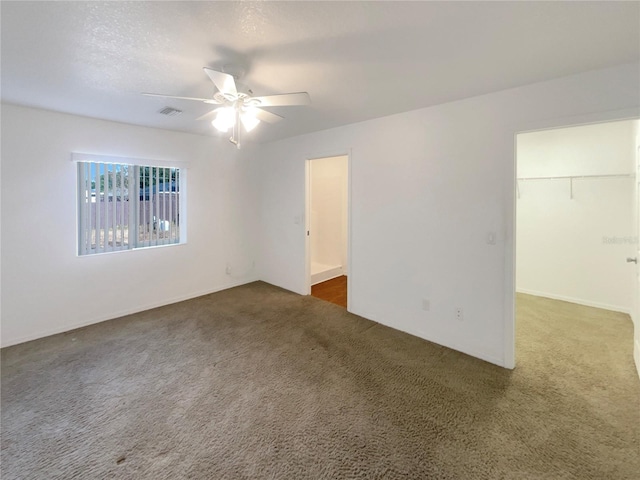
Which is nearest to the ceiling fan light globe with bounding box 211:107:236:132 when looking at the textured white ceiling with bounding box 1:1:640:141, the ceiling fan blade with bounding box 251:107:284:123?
the ceiling fan blade with bounding box 251:107:284:123

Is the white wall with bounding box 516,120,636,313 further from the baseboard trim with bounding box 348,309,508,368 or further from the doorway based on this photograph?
the doorway

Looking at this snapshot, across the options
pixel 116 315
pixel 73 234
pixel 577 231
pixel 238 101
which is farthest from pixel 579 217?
pixel 73 234

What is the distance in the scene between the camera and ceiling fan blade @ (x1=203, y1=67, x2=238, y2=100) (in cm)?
167

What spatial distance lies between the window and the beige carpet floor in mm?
1138

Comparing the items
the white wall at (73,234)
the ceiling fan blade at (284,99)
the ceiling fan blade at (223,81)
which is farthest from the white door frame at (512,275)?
the white wall at (73,234)

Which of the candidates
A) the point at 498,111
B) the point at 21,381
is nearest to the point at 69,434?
the point at 21,381

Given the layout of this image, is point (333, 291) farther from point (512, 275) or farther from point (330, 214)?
point (512, 275)

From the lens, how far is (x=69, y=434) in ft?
5.90

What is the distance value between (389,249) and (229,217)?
2779mm

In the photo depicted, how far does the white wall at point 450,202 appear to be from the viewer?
228 centimetres

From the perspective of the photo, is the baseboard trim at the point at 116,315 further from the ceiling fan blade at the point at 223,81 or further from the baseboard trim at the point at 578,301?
the baseboard trim at the point at 578,301

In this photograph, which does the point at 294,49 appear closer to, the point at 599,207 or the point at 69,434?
the point at 69,434

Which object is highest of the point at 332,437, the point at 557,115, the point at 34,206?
the point at 557,115

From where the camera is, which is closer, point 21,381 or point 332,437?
point 332,437
